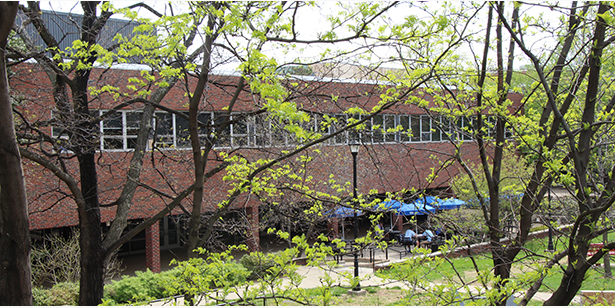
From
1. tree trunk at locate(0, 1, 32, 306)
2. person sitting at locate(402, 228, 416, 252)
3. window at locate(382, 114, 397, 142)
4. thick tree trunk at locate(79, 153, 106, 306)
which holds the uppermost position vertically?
window at locate(382, 114, 397, 142)

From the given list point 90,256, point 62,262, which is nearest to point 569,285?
point 90,256

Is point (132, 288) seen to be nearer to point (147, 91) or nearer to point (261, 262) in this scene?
point (147, 91)

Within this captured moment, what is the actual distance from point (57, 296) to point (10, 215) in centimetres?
881

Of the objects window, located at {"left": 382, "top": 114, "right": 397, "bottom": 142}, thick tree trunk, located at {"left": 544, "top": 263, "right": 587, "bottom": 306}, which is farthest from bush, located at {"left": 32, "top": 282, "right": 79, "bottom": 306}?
thick tree trunk, located at {"left": 544, "top": 263, "right": 587, "bottom": 306}

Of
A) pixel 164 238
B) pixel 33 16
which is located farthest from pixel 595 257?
pixel 164 238

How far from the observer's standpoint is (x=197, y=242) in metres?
5.60

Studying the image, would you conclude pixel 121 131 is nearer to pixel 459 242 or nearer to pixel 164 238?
pixel 164 238

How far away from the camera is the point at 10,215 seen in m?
4.30

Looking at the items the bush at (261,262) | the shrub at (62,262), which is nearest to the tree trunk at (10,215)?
the bush at (261,262)

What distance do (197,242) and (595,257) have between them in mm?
4260

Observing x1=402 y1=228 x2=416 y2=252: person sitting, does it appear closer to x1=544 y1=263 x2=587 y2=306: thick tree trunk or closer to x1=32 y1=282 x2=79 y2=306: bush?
x1=32 y1=282 x2=79 y2=306: bush

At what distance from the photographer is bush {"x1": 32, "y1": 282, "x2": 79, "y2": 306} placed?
1154 centimetres

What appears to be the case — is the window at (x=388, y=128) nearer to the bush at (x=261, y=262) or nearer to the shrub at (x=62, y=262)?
the bush at (x=261, y=262)

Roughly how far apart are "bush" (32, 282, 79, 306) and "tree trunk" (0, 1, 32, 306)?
27.3 ft
